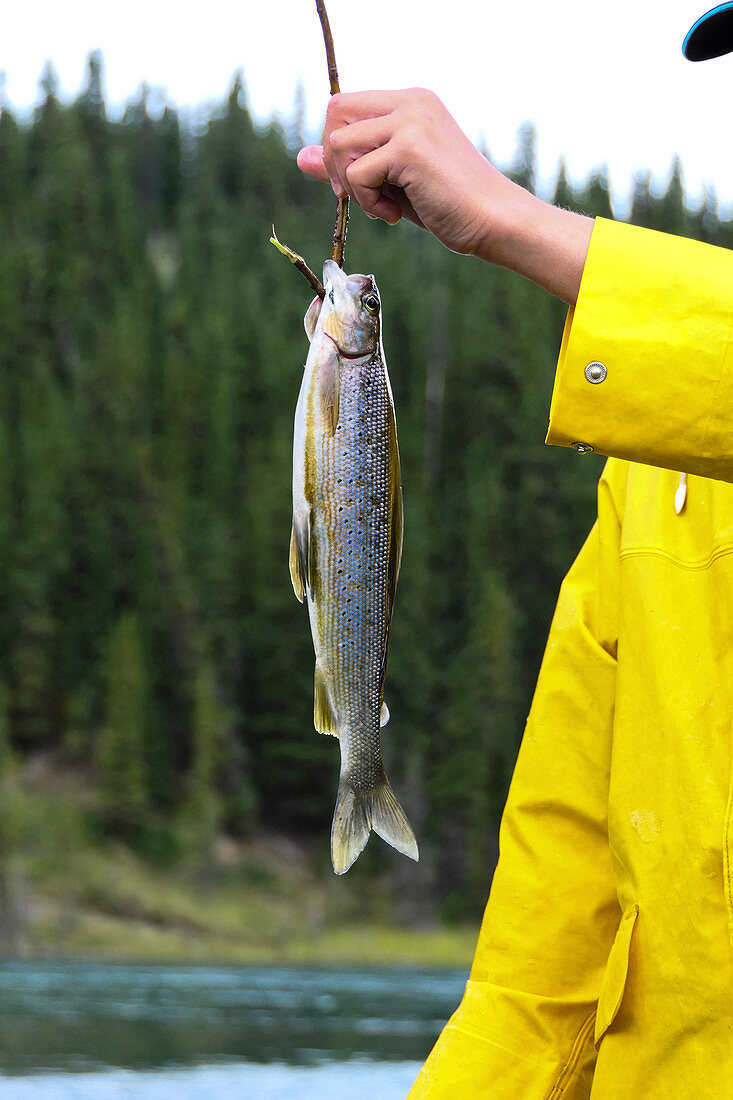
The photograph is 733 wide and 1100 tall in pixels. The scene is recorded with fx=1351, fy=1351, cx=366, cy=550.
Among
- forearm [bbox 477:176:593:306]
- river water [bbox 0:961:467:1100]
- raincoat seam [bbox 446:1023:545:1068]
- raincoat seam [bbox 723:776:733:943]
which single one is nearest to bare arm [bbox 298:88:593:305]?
forearm [bbox 477:176:593:306]

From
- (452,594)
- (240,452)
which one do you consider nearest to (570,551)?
(452,594)

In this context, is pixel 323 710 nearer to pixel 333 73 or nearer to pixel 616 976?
pixel 616 976

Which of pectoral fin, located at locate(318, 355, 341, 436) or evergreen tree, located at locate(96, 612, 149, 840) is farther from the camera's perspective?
evergreen tree, located at locate(96, 612, 149, 840)

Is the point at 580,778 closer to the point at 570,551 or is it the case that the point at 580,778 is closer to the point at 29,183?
the point at 570,551

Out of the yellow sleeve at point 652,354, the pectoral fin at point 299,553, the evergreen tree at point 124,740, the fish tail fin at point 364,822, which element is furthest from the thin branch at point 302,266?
the evergreen tree at point 124,740

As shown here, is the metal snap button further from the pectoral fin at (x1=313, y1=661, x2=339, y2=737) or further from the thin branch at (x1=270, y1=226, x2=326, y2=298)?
the pectoral fin at (x1=313, y1=661, x2=339, y2=737)

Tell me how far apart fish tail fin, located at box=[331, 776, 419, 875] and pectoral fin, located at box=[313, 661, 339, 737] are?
84mm

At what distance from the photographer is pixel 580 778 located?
90.0 inches

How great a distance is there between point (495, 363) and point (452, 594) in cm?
1253

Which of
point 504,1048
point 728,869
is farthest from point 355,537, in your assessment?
point 504,1048

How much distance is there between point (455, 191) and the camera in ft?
5.63

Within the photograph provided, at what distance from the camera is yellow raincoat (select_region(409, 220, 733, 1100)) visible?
1.66 metres

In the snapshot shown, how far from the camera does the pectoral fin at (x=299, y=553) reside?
2.12 metres

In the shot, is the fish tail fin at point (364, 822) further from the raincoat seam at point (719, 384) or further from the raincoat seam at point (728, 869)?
the raincoat seam at point (719, 384)
